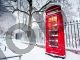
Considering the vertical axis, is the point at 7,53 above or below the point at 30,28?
below

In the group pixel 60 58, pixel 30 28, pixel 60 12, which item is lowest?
pixel 60 58

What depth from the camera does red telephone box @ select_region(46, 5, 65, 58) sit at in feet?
7.97

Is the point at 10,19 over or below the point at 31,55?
over

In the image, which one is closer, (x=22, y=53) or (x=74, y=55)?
(x=74, y=55)

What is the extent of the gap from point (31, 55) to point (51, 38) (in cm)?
38

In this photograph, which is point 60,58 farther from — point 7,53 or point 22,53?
point 7,53

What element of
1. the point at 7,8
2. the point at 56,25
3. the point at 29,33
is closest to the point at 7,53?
the point at 29,33

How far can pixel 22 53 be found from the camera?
2.58m

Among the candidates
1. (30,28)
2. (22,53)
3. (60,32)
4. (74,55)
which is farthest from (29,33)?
(74,55)

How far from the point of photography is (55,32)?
2.49 m

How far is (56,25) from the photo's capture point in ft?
8.05

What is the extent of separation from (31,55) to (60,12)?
2.45ft

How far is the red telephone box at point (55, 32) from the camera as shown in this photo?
243 cm

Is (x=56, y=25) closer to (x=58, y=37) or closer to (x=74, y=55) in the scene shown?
(x=58, y=37)
